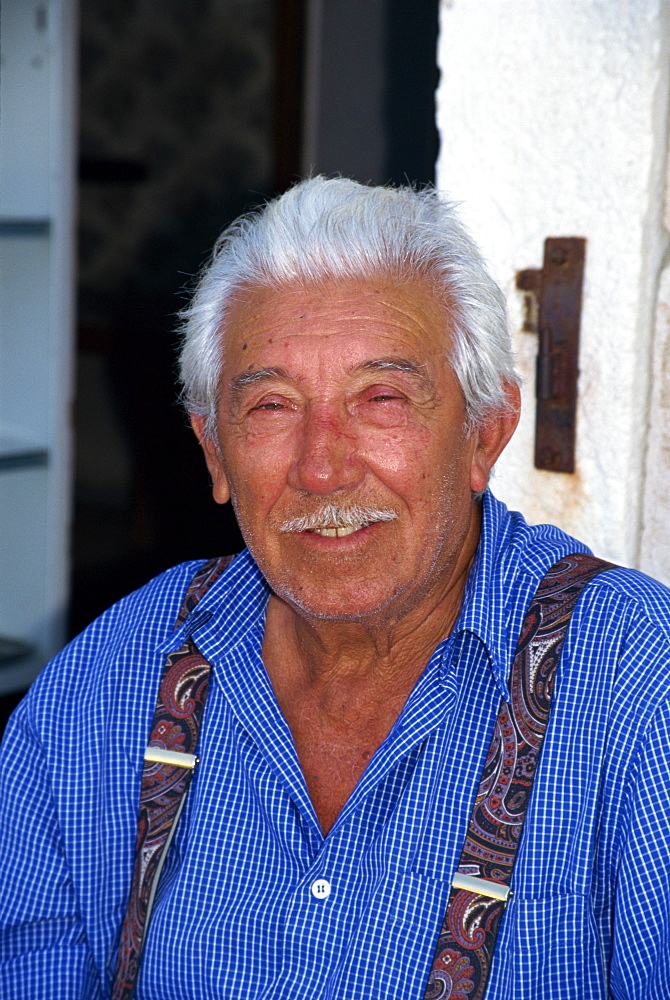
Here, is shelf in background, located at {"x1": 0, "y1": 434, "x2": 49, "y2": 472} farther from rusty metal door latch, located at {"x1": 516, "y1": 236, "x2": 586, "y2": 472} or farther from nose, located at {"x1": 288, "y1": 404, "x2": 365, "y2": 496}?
nose, located at {"x1": 288, "y1": 404, "x2": 365, "y2": 496}

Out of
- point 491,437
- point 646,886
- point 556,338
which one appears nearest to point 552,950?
point 646,886

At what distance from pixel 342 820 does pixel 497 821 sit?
8.6 inches

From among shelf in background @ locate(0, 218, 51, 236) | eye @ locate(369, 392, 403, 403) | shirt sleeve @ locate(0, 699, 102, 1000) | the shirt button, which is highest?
shelf in background @ locate(0, 218, 51, 236)

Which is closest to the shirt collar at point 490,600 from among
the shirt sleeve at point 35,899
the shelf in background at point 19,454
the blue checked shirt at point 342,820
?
the blue checked shirt at point 342,820

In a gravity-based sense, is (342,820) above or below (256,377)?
below

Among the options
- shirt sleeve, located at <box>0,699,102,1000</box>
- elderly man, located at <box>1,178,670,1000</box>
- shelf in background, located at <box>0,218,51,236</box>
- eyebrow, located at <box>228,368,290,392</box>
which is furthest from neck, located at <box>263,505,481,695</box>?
shelf in background, located at <box>0,218,51,236</box>

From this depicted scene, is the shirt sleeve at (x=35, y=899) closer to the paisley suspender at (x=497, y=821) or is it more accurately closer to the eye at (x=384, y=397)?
the paisley suspender at (x=497, y=821)

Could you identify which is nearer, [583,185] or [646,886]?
[646,886]

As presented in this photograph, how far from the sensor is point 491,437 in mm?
1708

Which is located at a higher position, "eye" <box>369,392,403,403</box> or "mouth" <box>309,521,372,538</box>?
"eye" <box>369,392,403,403</box>

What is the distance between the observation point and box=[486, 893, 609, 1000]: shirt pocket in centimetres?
137

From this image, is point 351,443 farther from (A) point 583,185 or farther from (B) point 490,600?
(A) point 583,185

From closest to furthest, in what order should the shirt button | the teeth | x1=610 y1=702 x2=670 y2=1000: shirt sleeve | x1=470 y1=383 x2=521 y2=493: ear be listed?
x1=610 y1=702 x2=670 y2=1000: shirt sleeve
the shirt button
the teeth
x1=470 y1=383 x2=521 y2=493: ear

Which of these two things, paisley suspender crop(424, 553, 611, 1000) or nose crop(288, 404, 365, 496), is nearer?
paisley suspender crop(424, 553, 611, 1000)
